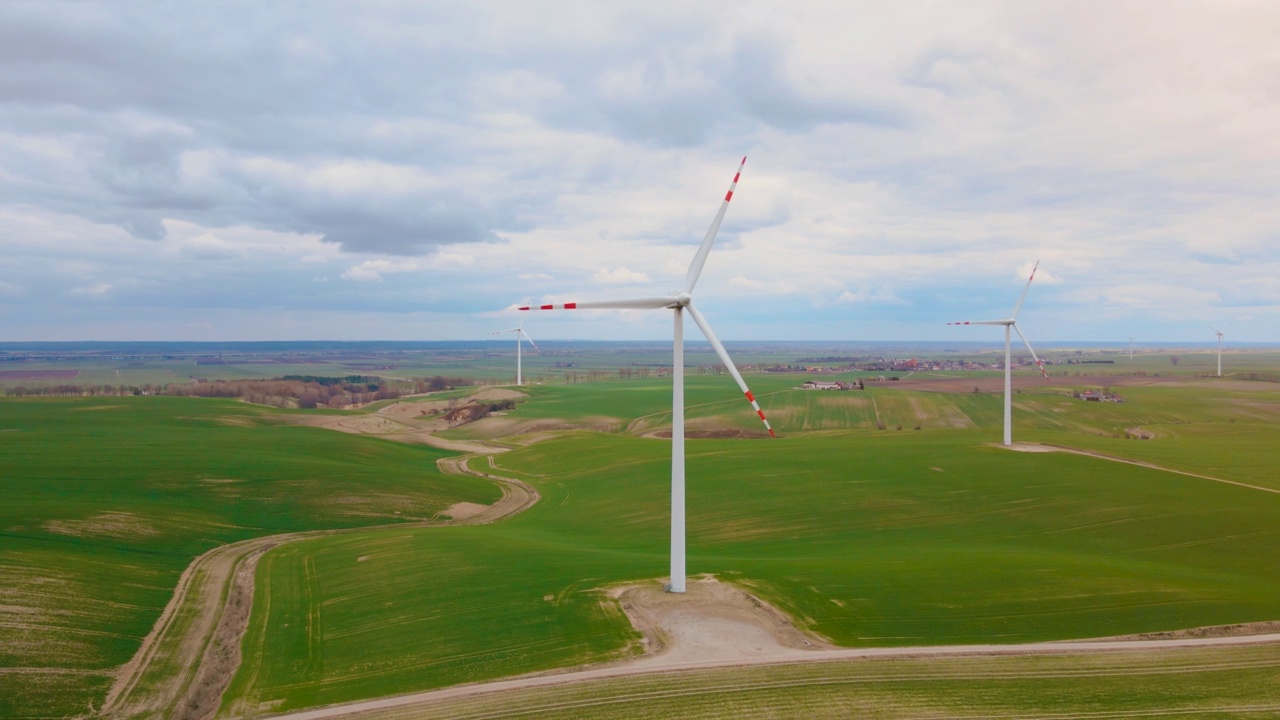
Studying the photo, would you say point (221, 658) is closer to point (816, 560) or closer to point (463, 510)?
point (816, 560)

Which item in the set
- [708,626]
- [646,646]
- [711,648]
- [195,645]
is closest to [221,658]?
[195,645]

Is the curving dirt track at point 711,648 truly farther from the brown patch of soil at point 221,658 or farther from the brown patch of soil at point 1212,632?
the brown patch of soil at point 221,658

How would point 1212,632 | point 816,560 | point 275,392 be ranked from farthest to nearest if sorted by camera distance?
point 275,392 < point 816,560 < point 1212,632

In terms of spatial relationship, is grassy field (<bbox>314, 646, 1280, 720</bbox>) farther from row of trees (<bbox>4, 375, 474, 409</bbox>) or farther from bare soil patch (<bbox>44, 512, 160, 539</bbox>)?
row of trees (<bbox>4, 375, 474, 409</bbox>)

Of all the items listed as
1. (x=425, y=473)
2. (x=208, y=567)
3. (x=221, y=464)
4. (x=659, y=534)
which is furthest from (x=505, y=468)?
(x=208, y=567)

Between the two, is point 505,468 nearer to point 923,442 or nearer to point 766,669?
point 923,442

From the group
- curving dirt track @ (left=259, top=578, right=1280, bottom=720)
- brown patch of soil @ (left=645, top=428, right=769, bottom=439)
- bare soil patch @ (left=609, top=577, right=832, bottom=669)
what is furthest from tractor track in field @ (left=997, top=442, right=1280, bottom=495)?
bare soil patch @ (left=609, top=577, right=832, bottom=669)
